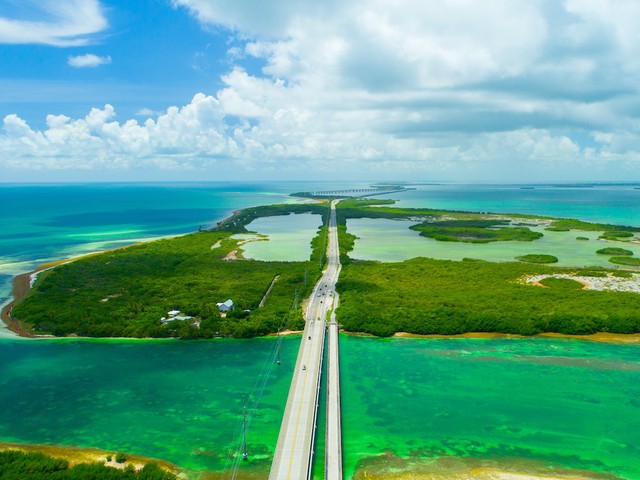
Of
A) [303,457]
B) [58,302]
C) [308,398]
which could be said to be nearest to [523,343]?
[308,398]

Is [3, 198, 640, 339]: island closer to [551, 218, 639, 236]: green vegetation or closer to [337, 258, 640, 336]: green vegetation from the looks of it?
[337, 258, 640, 336]: green vegetation

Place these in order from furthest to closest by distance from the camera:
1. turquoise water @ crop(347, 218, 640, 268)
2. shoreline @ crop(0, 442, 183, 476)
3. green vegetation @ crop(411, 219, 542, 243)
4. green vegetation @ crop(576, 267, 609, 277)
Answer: green vegetation @ crop(411, 219, 542, 243) → turquoise water @ crop(347, 218, 640, 268) → green vegetation @ crop(576, 267, 609, 277) → shoreline @ crop(0, 442, 183, 476)

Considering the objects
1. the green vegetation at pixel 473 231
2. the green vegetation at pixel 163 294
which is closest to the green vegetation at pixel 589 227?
the green vegetation at pixel 473 231

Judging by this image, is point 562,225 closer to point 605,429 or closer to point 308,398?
point 605,429

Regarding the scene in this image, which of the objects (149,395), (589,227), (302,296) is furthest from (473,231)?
(149,395)

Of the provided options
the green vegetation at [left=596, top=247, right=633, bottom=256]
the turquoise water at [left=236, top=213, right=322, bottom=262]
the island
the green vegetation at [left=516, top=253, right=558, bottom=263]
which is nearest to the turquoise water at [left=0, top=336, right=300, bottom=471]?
the island
